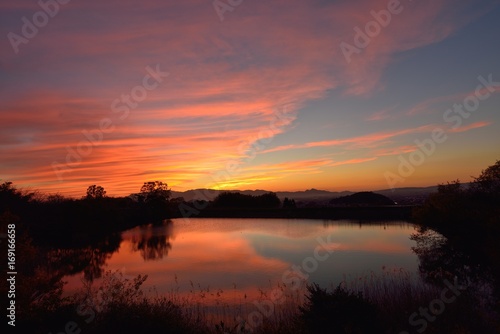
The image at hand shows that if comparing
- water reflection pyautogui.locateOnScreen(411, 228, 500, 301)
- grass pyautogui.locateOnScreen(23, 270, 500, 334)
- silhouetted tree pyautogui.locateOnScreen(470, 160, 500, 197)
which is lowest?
grass pyautogui.locateOnScreen(23, 270, 500, 334)

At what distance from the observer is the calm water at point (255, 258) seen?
3042 cm

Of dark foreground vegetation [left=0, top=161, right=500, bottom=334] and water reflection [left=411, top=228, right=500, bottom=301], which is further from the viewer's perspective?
water reflection [left=411, top=228, right=500, bottom=301]

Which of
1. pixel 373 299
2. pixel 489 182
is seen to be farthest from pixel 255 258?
pixel 489 182

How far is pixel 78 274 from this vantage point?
3644cm

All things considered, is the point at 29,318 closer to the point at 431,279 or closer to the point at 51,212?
the point at 431,279

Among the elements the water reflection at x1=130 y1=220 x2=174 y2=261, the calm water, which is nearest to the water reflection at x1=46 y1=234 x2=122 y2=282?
the calm water

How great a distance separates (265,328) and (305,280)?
13127 millimetres

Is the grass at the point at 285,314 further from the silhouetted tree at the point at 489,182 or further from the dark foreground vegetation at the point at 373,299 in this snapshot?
the silhouetted tree at the point at 489,182

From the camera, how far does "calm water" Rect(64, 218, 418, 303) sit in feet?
99.8

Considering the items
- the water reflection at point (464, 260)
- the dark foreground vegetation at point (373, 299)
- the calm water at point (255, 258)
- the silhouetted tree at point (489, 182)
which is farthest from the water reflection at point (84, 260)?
the silhouetted tree at point (489, 182)

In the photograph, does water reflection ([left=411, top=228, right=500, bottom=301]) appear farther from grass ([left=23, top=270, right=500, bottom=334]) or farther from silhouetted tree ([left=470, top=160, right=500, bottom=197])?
silhouetted tree ([left=470, top=160, right=500, bottom=197])

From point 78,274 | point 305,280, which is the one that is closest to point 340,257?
point 305,280

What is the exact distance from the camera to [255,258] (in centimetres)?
4231

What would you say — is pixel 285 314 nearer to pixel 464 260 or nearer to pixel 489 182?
pixel 464 260
